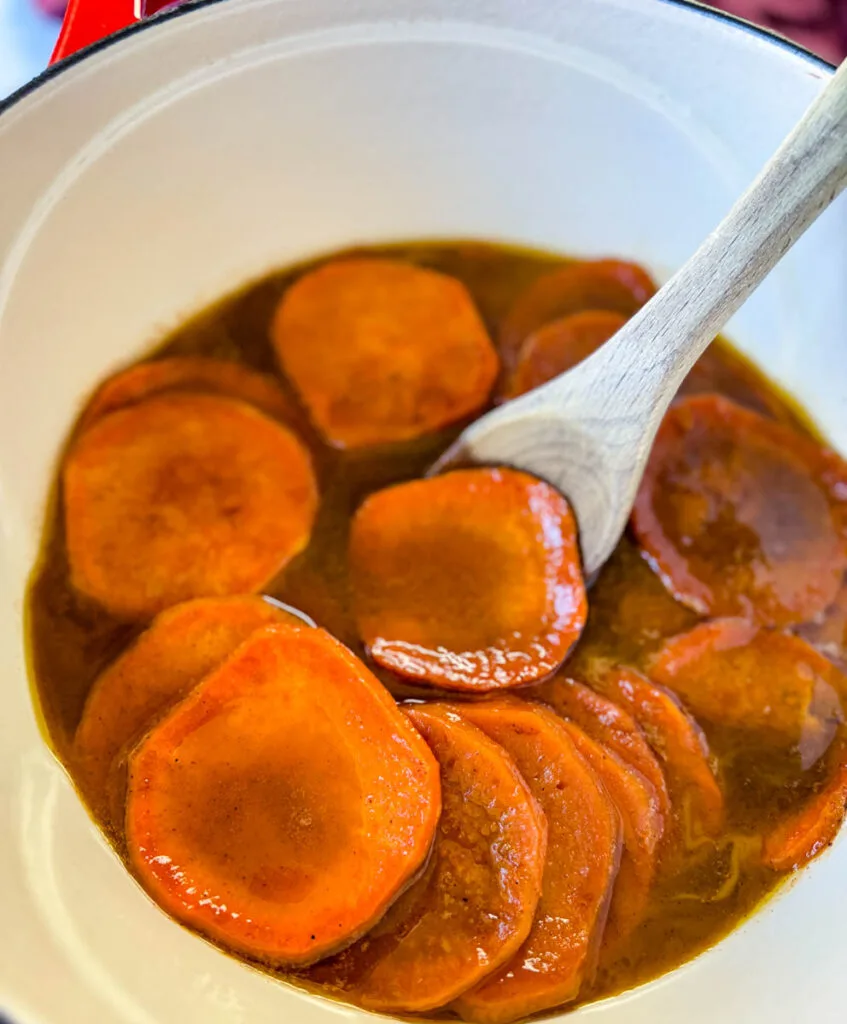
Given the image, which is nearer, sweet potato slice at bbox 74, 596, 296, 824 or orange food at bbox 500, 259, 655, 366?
sweet potato slice at bbox 74, 596, 296, 824

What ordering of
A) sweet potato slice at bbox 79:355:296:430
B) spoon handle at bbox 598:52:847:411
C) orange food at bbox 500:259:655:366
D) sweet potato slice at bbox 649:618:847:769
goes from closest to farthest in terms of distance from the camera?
spoon handle at bbox 598:52:847:411 < sweet potato slice at bbox 649:618:847:769 < sweet potato slice at bbox 79:355:296:430 < orange food at bbox 500:259:655:366

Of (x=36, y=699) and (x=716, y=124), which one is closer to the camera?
(x=36, y=699)

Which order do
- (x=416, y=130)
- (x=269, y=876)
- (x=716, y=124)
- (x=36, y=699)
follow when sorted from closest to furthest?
(x=269, y=876) < (x=36, y=699) < (x=716, y=124) < (x=416, y=130)

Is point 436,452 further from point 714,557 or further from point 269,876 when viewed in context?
point 269,876

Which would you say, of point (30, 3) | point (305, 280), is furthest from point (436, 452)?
point (30, 3)

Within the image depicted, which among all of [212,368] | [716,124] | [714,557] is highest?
[716,124]

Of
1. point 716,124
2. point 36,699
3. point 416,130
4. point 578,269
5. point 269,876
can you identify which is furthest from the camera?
point 578,269

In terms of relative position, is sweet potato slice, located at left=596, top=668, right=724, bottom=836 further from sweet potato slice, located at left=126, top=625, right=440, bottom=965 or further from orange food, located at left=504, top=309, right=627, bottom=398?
orange food, located at left=504, top=309, right=627, bottom=398

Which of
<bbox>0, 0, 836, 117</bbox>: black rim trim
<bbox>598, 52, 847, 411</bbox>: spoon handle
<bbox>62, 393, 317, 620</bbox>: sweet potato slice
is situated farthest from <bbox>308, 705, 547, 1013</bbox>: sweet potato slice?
<bbox>0, 0, 836, 117</bbox>: black rim trim
